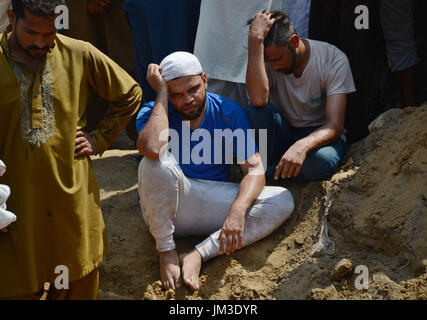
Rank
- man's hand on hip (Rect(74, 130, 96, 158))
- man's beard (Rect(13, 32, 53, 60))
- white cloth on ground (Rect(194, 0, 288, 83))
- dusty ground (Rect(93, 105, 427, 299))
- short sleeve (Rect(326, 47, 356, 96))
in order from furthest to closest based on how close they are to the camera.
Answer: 1. white cloth on ground (Rect(194, 0, 288, 83))
2. short sleeve (Rect(326, 47, 356, 96))
3. dusty ground (Rect(93, 105, 427, 299))
4. man's hand on hip (Rect(74, 130, 96, 158))
5. man's beard (Rect(13, 32, 53, 60))

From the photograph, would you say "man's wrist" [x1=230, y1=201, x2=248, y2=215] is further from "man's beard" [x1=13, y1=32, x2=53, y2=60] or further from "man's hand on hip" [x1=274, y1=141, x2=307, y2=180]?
"man's beard" [x1=13, y1=32, x2=53, y2=60]

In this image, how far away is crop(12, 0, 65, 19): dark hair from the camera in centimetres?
310

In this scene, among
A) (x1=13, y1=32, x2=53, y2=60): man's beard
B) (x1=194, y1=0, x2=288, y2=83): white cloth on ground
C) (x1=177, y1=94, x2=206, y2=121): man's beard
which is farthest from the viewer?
(x1=194, y1=0, x2=288, y2=83): white cloth on ground

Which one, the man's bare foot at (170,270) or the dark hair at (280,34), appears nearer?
the man's bare foot at (170,270)

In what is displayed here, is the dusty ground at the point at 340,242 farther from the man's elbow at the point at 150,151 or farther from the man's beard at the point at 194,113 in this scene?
the man's beard at the point at 194,113

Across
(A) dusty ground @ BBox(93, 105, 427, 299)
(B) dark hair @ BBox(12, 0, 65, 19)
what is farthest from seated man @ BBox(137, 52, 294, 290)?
(B) dark hair @ BBox(12, 0, 65, 19)

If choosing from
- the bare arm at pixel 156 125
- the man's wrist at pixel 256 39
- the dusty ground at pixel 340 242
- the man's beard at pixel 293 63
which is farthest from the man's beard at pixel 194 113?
the dusty ground at pixel 340 242

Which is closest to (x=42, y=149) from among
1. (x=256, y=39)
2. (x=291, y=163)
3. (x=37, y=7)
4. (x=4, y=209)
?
(x=4, y=209)

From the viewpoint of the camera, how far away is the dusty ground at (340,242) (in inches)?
140

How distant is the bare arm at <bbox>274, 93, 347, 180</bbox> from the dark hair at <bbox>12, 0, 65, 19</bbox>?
1.68 m

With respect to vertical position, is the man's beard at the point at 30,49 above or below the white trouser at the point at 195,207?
above

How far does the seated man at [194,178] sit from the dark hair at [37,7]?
0.98 metres

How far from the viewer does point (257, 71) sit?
425 centimetres

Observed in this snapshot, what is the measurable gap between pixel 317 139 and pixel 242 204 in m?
0.69
